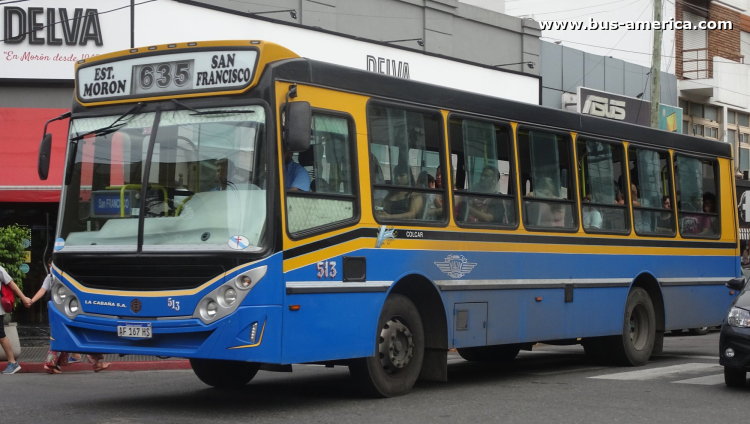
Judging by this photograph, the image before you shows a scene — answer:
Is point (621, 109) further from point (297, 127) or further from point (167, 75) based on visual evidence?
point (297, 127)

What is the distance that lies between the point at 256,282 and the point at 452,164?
2.98 meters

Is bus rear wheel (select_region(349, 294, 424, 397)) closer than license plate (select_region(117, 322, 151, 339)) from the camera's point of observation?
No

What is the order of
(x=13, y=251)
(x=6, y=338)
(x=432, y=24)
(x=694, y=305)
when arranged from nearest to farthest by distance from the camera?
1. (x=6, y=338)
2. (x=694, y=305)
3. (x=13, y=251)
4. (x=432, y=24)

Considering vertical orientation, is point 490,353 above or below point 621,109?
below

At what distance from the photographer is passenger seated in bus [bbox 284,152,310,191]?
8477 mm

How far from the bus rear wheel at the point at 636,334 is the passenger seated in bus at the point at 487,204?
3012 millimetres

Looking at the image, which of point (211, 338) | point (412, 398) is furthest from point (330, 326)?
point (412, 398)

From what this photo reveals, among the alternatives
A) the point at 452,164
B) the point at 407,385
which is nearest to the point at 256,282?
the point at 407,385

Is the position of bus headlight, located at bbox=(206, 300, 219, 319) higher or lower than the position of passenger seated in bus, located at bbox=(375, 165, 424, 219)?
lower

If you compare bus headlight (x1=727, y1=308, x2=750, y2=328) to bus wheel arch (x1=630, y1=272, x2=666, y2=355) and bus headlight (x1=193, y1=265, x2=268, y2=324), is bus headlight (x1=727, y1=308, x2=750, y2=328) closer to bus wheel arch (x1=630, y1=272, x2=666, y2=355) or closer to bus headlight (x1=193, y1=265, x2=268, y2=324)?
bus wheel arch (x1=630, y1=272, x2=666, y2=355)

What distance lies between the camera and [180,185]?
333 inches

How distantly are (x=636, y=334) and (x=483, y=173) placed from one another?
4034mm

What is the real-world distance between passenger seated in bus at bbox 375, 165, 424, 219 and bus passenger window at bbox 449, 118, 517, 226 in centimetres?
61

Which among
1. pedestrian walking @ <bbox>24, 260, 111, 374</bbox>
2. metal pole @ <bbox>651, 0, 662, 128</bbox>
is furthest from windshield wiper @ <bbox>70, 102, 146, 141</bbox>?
metal pole @ <bbox>651, 0, 662, 128</bbox>
